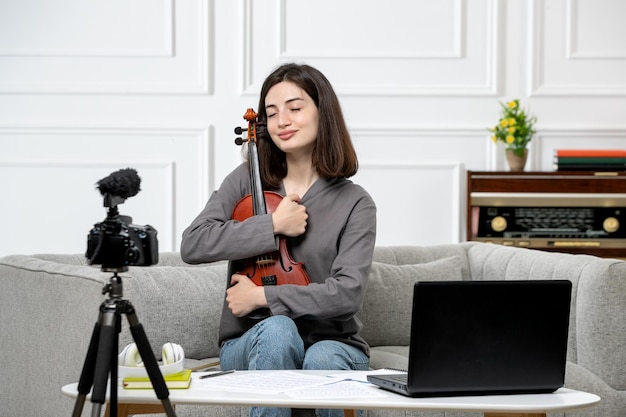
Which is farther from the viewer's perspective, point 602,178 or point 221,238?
point 602,178

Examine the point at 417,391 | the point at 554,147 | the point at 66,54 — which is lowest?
the point at 417,391

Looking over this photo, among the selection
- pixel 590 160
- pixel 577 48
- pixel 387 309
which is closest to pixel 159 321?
pixel 387 309

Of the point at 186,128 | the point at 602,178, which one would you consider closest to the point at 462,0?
the point at 602,178

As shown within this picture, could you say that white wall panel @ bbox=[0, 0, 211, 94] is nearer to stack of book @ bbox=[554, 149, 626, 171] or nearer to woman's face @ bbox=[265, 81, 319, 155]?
stack of book @ bbox=[554, 149, 626, 171]

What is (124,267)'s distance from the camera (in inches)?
59.9

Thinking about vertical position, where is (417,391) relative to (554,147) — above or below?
below

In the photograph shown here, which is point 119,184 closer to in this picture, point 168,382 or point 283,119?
point 168,382

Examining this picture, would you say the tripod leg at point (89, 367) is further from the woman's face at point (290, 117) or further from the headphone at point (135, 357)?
the woman's face at point (290, 117)

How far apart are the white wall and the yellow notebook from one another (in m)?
2.66

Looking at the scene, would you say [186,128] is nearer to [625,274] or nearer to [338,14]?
[338,14]

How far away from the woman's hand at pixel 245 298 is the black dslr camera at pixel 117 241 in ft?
2.22

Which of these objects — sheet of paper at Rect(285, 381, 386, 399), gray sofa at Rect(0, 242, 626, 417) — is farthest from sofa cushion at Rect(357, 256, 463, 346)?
sheet of paper at Rect(285, 381, 386, 399)

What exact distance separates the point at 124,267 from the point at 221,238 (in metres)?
0.76

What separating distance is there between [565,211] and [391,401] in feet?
8.94
